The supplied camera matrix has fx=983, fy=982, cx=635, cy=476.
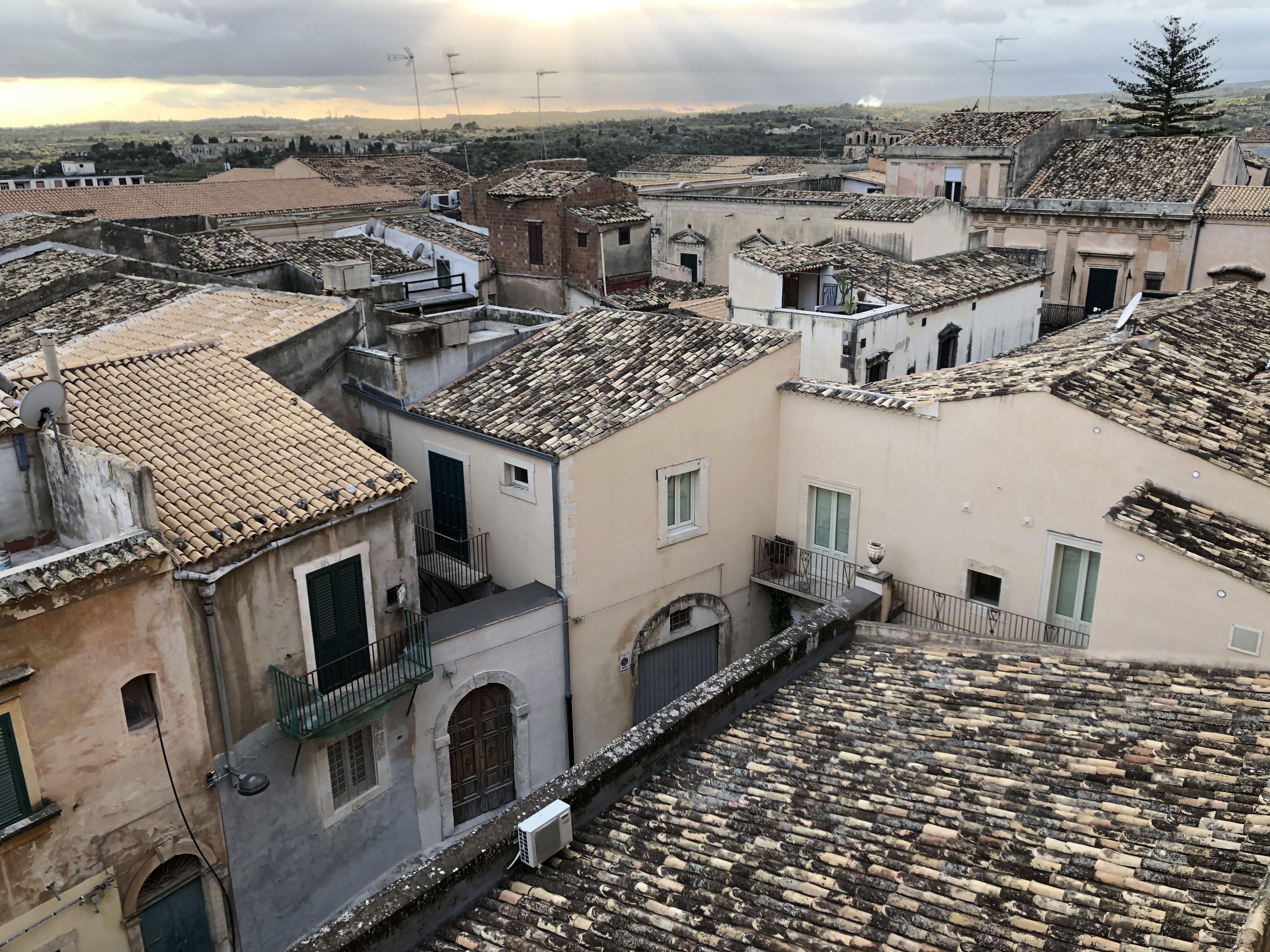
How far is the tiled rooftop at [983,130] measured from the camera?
40.4 meters

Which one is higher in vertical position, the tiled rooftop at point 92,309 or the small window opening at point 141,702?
the tiled rooftop at point 92,309

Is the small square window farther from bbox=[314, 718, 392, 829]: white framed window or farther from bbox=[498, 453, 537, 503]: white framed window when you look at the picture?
bbox=[314, 718, 392, 829]: white framed window

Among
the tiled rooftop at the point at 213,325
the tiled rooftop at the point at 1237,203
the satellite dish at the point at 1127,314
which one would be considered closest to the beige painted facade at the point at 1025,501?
the satellite dish at the point at 1127,314

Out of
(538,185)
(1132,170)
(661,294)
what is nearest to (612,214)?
(538,185)

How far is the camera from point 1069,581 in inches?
603

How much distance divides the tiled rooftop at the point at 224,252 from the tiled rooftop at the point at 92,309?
3.87m

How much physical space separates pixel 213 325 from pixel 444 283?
42.6ft

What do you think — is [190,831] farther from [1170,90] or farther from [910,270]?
[1170,90]

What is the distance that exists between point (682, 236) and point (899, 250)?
12033mm

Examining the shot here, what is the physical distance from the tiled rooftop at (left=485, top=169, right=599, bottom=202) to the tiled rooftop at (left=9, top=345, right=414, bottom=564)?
16.7 m

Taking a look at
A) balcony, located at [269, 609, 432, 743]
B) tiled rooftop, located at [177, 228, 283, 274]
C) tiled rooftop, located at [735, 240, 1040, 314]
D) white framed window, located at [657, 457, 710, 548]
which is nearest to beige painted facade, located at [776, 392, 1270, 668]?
white framed window, located at [657, 457, 710, 548]

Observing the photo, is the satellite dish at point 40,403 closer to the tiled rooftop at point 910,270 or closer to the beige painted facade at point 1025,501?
the beige painted facade at point 1025,501

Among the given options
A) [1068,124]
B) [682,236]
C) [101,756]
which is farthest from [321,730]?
[1068,124]

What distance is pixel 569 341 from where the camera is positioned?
19578 mm
